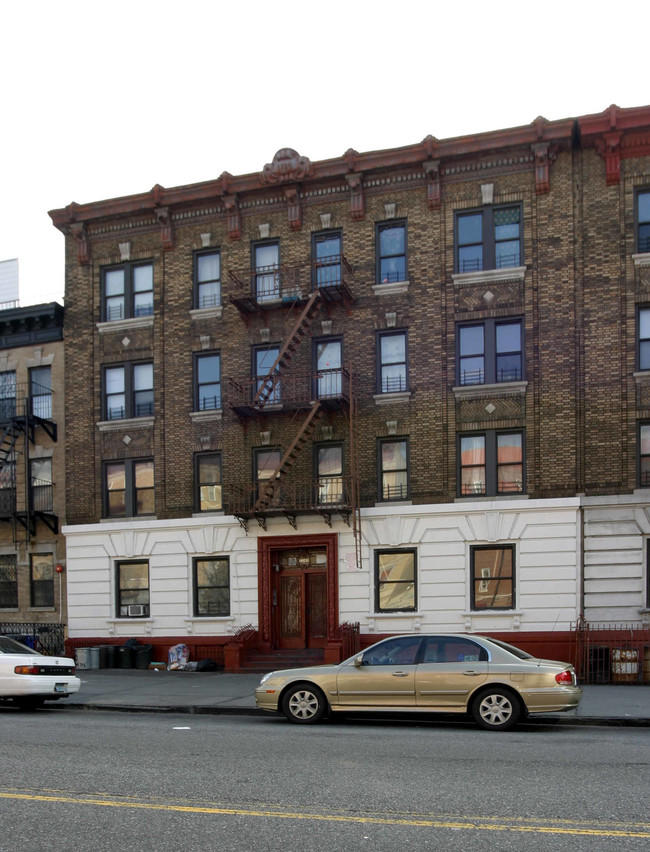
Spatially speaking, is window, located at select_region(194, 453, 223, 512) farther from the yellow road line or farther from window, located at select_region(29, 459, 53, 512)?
the yellow road line

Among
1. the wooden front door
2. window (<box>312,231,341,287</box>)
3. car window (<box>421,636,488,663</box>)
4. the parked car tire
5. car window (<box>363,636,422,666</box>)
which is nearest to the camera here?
car window (<box>421,636,488,663</box>)

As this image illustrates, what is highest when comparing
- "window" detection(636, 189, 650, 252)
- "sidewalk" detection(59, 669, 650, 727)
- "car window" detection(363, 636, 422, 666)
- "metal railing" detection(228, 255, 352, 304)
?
"window" detection(636, 189, 650, 252)

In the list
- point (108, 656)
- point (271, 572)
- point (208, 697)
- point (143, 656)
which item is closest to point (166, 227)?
point (271, 572)

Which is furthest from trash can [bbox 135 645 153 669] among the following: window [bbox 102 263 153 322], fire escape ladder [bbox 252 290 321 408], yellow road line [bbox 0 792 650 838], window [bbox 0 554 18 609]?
yellow road line [bbox 0 792 650 838]

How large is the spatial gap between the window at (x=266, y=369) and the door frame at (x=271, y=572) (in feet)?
12.5

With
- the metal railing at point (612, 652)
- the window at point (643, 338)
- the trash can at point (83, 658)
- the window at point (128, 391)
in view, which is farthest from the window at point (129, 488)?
the window at point (643, 338)

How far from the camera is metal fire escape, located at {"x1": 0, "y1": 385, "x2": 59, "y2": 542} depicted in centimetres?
2844

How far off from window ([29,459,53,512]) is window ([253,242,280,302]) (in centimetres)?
861

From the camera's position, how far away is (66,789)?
29.7ft

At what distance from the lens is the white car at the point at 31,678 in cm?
1698

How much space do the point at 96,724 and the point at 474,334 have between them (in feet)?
46.8

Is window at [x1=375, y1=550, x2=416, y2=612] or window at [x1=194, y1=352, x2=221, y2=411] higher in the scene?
window at [x1=194, y1=352, x2=221, y2=411]

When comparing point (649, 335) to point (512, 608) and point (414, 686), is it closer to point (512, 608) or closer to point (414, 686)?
point (512, 608)

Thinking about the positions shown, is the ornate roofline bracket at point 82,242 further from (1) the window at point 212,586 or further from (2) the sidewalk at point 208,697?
(2) the sidewalk at point 208,697
